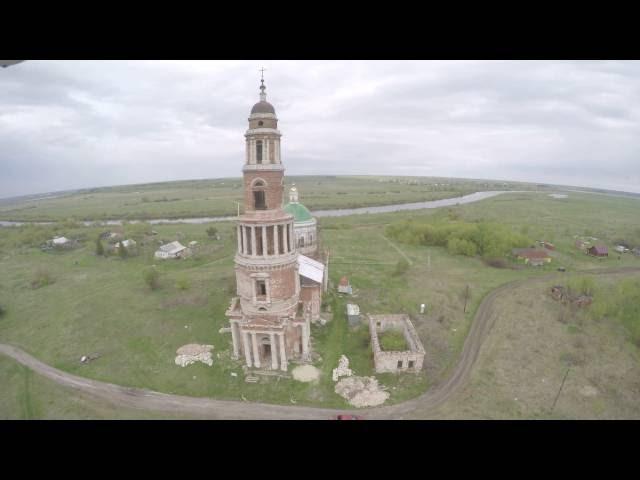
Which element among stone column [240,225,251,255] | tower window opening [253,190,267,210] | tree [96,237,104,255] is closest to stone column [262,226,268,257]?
stone column [240,225,251,255]

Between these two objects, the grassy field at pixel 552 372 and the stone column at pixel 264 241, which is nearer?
the grassy field at pixel 552 372

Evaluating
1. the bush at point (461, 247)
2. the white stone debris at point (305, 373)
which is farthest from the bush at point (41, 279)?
the bush at point (461, 247)

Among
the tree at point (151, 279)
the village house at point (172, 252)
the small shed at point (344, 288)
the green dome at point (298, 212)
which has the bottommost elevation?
the small shed at point (344, 288)

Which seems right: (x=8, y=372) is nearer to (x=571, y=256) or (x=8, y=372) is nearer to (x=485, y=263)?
(x=485, y=263)

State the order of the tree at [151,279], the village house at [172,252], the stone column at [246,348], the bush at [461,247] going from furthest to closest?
the bush at [461,247] < the village house at [172,252] < the tree at [151,279] < the stone column at [246,348]

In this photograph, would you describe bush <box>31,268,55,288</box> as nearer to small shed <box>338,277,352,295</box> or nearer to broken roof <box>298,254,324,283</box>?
broken roof <box>298,254,324,283</box>

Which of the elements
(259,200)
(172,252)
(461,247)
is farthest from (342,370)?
(172,252)

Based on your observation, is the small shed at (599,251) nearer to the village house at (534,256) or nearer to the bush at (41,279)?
the village house at (534,256)
